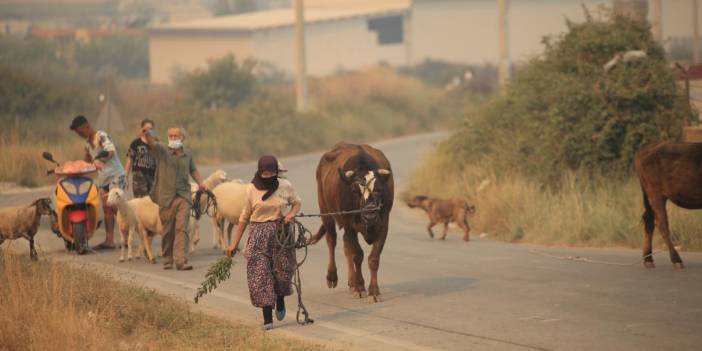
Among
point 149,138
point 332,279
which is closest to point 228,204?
point 149,138

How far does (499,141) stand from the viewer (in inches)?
1064

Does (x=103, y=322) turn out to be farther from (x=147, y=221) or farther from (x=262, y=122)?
(x=262, y=122)

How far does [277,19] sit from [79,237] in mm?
59953

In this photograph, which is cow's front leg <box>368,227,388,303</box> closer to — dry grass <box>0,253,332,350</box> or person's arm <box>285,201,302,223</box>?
person's arm <box>285,201,302,223</box>

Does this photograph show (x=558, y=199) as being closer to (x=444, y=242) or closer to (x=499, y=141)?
A: (x=444, y=242)

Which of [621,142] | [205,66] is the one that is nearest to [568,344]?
[621,142]

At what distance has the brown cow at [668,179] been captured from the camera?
1600 cm

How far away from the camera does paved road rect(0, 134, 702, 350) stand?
1209 centimetres

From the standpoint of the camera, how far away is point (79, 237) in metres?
18.7

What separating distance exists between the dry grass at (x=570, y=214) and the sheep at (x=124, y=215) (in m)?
6.32

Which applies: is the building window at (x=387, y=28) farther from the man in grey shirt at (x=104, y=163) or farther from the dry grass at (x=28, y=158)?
the man in grey shirt at (x=104, y=163)

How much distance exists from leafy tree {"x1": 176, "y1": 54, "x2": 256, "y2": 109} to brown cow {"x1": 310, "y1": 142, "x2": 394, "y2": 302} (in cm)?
3826

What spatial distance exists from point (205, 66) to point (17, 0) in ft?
113

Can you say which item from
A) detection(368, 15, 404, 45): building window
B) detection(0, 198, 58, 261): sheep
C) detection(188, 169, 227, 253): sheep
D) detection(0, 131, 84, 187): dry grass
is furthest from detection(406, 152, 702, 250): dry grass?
detection(368, 15, 404, 45): building window
